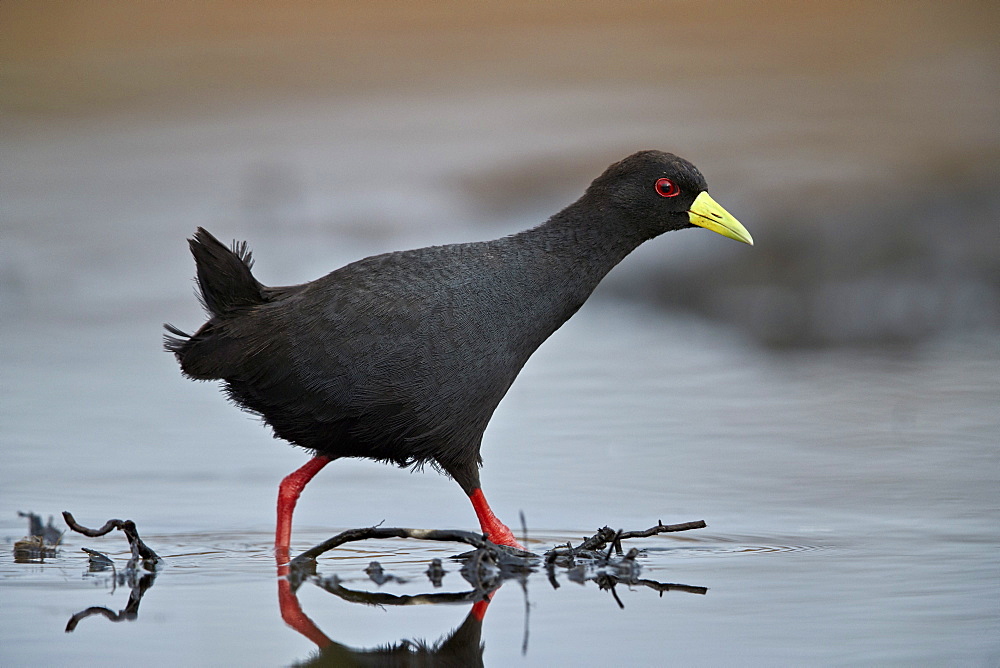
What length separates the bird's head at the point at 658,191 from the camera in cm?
678

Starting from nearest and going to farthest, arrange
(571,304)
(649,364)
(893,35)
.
A: (571,304) < (649,364) < (893,35)

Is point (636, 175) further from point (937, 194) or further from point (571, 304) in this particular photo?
point (937, 194)

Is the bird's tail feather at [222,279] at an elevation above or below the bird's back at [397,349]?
above

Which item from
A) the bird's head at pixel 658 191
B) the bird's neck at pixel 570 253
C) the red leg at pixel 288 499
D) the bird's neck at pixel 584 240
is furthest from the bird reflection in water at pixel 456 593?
the bird's head at pixel 658 191

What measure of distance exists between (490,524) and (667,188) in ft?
5.64

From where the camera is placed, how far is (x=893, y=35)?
1709 centimetres

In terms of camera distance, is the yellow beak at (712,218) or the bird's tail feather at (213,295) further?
the yellow beak at (712,218)

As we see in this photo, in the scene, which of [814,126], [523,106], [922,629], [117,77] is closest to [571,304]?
[922,629]

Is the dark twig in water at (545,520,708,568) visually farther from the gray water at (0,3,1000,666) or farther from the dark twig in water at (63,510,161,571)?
the dark twig in water at (63,510,161,571)

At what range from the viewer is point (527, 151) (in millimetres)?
15359

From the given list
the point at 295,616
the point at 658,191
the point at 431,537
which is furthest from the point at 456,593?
the point at 658,191

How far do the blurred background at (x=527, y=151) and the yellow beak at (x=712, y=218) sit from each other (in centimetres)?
419

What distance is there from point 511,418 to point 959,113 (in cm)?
779

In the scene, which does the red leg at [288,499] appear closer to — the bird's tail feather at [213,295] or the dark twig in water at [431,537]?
the dark twig in water at [431,537]
